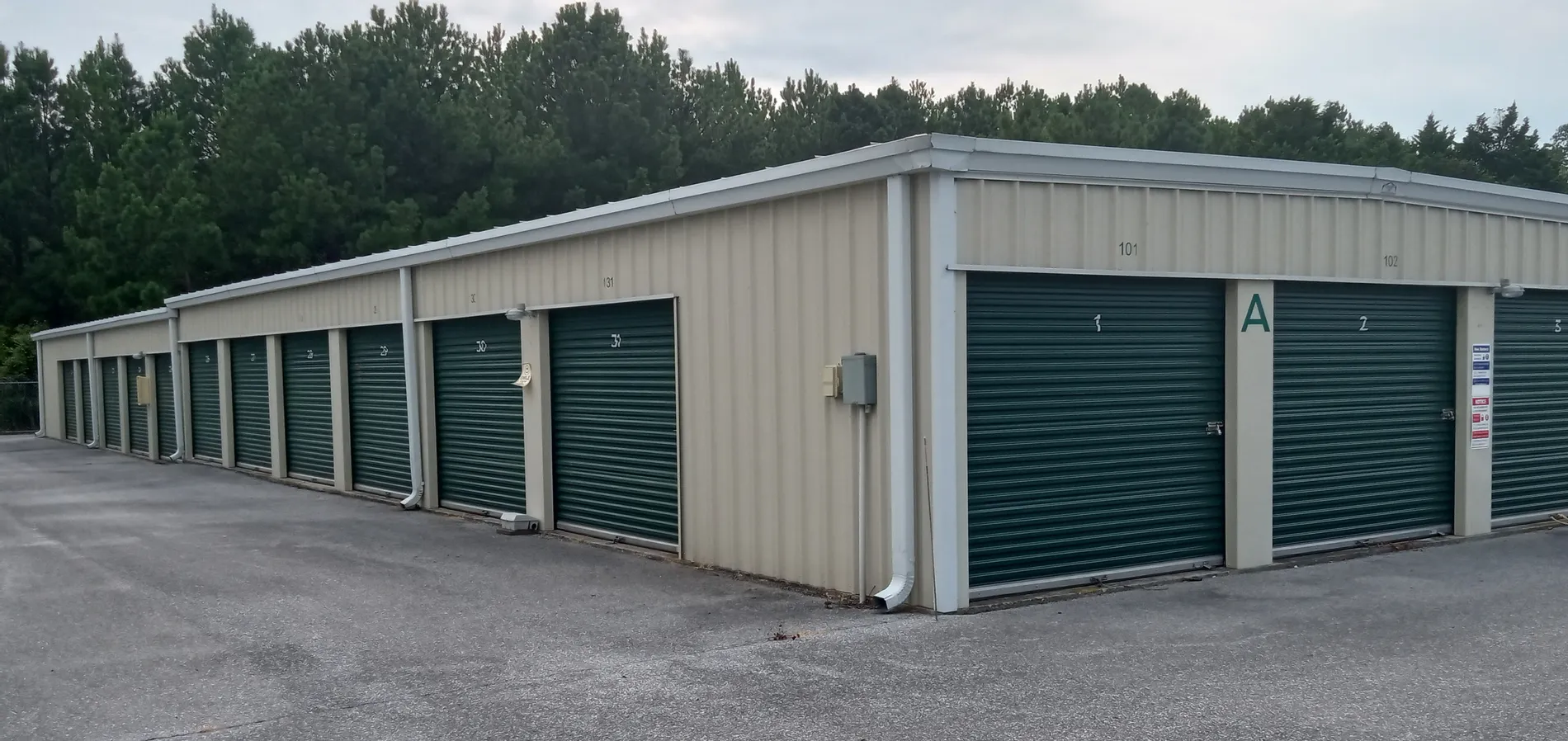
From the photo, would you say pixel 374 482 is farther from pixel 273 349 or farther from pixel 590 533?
pixel 590 533

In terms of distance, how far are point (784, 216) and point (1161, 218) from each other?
2875 millimetres

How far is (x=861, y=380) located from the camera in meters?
8.70

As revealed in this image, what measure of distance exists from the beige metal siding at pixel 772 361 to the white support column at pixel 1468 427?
6223 mm

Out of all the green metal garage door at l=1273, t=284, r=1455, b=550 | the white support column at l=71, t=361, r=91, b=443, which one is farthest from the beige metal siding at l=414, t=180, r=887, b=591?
the white support column at l=71, t=361, r=91, b=443

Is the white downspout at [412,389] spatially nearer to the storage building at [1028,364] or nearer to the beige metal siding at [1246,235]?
the storage building at [1028,364]

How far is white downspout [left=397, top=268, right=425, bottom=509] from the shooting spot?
51.3 ft

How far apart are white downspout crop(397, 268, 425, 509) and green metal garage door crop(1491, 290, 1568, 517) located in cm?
1207

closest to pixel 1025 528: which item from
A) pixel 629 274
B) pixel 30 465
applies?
pixel 629 274

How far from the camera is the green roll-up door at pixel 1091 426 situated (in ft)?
29.2

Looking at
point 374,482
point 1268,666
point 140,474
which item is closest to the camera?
point 1268,666

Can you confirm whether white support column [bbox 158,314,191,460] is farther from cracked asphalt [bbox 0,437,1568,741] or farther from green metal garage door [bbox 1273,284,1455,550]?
green metal garage door [bbox 1273,284,1455,550]

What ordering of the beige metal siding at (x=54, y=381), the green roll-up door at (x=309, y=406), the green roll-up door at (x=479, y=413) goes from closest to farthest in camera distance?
1. the green roll-up door at (x=479, y=413)
2. the green roll-up door at (x=309, y=406)
3. the beige metal siding at (x=54, y=381)

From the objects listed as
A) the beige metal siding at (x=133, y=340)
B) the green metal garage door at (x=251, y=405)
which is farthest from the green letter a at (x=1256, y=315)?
the beige metal siding at (x=133, y=340)

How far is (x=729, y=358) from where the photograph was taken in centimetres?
1029
